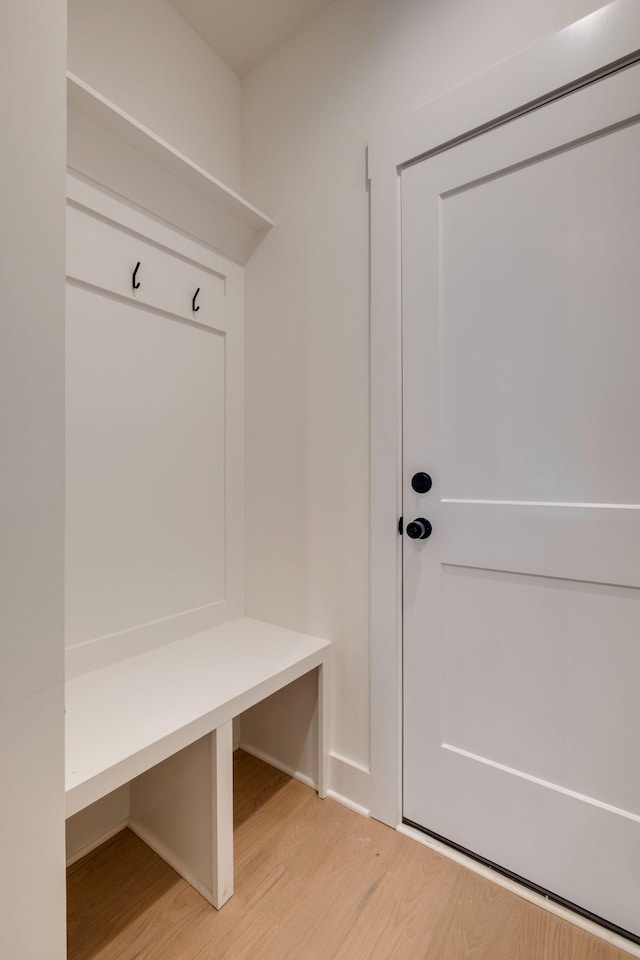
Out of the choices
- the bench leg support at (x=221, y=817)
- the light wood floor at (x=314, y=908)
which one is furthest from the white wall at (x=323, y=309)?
the bench leg support at (x=221, y=817)

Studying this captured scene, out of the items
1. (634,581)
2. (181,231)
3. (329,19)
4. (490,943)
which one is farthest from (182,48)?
(490,943)

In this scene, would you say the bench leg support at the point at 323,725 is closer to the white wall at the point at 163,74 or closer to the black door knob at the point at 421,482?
the black door knob at the point at 421,482

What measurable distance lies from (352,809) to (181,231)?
1.93 meters

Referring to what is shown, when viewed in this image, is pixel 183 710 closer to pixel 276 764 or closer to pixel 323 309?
pixel 276 764

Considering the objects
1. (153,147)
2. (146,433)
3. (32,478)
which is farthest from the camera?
(146,433)

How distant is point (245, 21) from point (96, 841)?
263cm

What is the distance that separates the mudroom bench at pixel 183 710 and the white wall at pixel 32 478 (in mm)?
125

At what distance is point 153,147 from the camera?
1.25m

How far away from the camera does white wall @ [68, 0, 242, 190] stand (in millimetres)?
1280

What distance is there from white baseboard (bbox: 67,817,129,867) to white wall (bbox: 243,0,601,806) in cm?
50

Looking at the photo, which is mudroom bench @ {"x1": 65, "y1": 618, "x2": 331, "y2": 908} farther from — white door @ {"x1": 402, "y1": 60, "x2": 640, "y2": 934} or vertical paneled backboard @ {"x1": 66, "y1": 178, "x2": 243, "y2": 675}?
white door @ {"x1": 402, "y1": 60, "x2": 640, "y2": 934}

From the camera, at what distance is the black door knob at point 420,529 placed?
4.16 feet

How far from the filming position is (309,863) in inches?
48.0

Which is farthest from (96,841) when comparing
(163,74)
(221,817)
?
(163,74)
